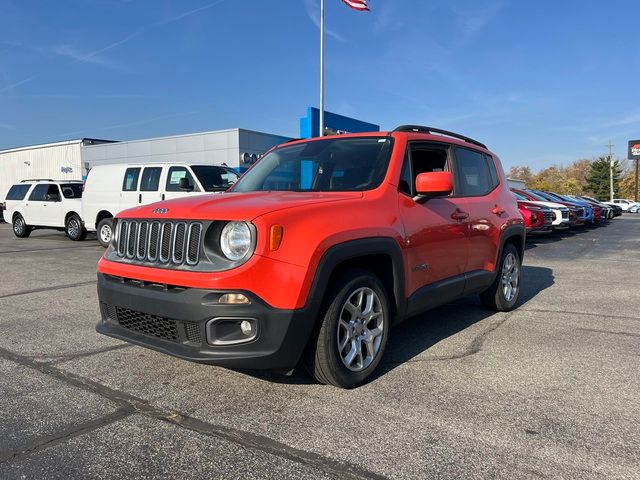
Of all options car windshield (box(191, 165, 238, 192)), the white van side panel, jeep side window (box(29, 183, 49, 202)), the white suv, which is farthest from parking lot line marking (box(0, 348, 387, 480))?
jeep side window (box(29, 183, 49, 202))

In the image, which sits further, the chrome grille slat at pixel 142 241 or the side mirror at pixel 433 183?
the side mirror at pixel 433 183

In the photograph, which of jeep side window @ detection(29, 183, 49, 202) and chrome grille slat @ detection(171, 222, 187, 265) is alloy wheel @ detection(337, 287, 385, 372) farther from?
jeep side window @ detection(29, 183, 49, 202)

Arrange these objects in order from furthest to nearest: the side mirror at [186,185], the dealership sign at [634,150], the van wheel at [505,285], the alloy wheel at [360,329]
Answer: the dealership sign at [634,150]
the side mirror at [186,185]
the van wheel at [505,285]
the alloy wheel at [360,329]

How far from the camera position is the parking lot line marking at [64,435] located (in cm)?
265

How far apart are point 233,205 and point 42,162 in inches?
1530

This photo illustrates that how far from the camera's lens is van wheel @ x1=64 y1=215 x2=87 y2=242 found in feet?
49.3

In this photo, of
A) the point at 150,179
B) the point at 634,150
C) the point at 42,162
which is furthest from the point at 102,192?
the point at 634,150

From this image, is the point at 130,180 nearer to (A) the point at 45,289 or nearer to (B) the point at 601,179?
(A) the point at 45,289

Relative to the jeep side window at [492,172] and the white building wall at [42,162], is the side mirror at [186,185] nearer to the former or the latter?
the jeep side window at [492,172]

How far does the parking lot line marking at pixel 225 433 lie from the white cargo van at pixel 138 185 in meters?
7.62

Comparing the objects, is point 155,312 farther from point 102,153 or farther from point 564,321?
point 102,153

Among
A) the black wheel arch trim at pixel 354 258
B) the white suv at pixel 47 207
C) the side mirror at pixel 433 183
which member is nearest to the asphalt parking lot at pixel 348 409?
the black wheel arch trim at pixel 354 258

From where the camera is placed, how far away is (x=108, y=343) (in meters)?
4.59

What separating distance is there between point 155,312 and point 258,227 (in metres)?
0.88
